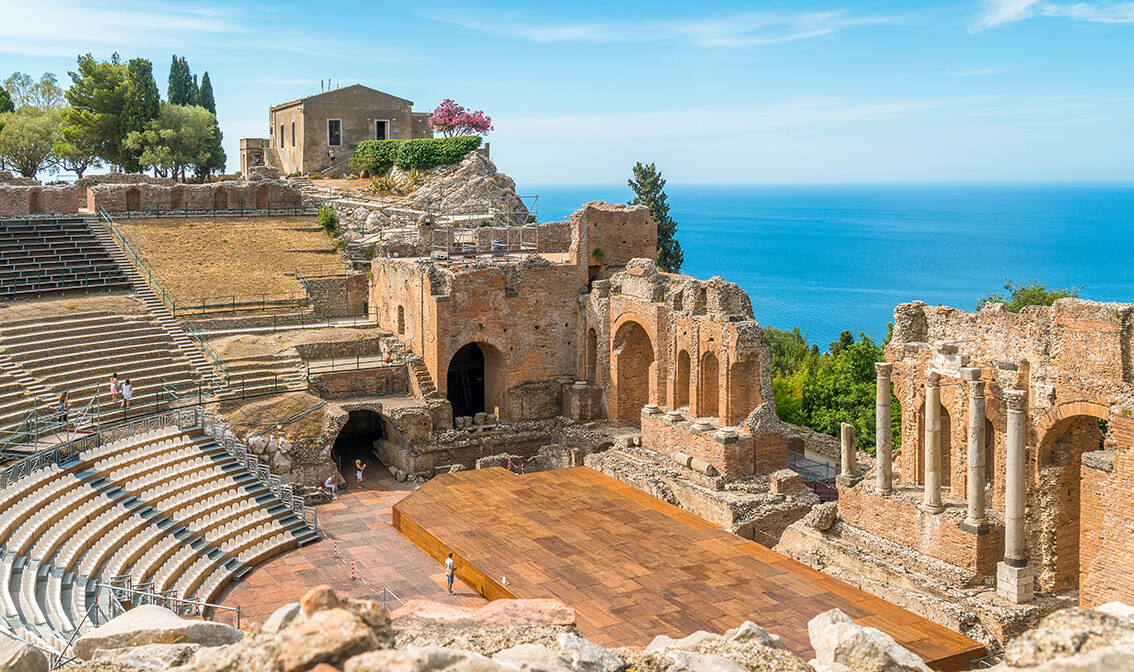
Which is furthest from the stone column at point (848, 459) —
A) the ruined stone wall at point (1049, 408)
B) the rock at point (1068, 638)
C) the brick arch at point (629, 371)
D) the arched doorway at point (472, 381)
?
the rock at point (1068, 638)

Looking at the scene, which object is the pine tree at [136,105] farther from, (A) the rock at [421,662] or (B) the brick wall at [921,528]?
(A) the rock at [421,662]

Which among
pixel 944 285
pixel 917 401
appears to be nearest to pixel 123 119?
pixel 917 401

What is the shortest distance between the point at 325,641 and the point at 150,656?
2.97 meters

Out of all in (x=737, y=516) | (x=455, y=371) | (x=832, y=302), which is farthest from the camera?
(x=832, y=302)

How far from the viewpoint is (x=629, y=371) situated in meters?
33.2

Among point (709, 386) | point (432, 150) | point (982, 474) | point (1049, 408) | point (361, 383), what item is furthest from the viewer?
point (432, 150)

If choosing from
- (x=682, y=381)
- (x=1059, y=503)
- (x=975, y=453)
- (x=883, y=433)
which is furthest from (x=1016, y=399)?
(x=682, y=381)

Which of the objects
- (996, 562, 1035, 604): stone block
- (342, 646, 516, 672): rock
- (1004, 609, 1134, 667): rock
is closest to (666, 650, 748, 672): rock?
(342, 646, 516, 672): rock

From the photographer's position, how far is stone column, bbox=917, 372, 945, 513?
2142 centimetres

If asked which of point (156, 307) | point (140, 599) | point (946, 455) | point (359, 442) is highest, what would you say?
point (156, 307)

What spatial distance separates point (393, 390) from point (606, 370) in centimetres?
678

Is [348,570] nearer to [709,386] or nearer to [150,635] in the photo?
[709,386]

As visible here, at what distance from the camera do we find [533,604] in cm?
1342

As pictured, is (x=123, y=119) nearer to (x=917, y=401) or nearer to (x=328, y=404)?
(x=328, y=404)
